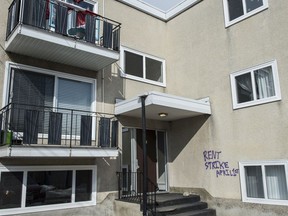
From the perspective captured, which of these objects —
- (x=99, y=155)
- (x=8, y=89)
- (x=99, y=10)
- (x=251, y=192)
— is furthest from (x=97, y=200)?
(x=99, y=10)

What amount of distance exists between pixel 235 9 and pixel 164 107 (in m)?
4.20

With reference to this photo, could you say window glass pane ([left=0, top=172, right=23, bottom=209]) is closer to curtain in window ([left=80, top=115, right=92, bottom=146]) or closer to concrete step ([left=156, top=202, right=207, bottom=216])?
curtain in window ([left=80, top=115, right=92, bottom=146])

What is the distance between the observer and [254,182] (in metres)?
7.88

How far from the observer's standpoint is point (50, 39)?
7152 millimetres

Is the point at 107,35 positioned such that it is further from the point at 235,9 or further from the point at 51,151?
the point at 235,9

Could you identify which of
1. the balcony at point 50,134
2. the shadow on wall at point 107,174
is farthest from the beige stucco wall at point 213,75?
the shadow on wall at point 107,174

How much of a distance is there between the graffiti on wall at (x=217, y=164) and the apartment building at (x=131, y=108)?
34 millimetres

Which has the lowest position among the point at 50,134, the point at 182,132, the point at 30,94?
the point at 50,134

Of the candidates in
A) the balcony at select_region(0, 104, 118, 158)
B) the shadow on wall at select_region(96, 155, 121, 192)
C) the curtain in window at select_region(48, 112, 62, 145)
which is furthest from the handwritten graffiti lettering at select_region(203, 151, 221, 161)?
the curtain in window at select_region(48, 112, 62, 145)

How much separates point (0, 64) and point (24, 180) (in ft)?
10.3

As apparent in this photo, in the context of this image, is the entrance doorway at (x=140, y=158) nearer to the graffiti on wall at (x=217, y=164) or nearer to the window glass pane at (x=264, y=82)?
the graffiti on wall at (x=217, y=164)

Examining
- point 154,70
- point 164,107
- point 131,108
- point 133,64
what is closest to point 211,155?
point 164,107

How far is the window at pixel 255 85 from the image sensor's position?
25.5ft

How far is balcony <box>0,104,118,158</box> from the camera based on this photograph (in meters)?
6.32
